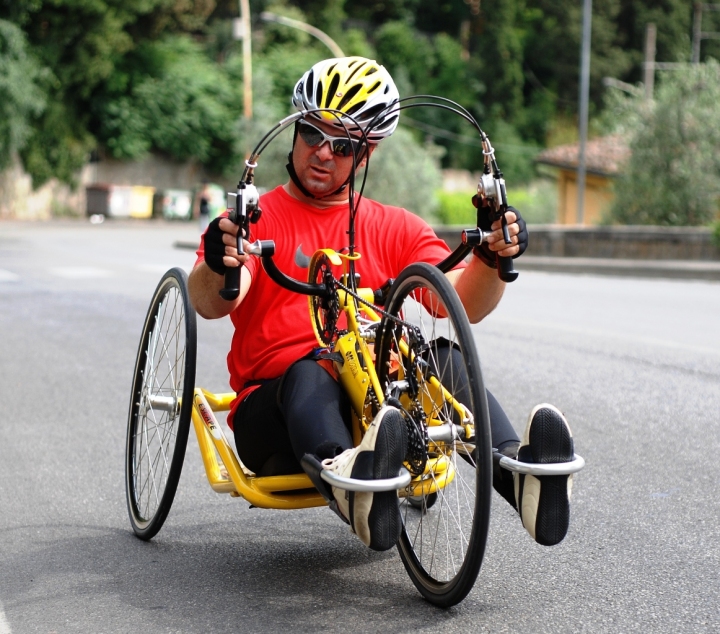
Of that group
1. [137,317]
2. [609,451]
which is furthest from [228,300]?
[137,317]

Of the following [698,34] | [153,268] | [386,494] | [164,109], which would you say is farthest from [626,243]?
[164,109]

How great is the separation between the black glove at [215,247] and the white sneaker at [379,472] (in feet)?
2.13

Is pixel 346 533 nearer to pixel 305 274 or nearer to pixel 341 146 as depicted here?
pixel 305 274

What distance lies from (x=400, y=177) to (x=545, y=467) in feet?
100

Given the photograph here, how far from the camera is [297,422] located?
3445 millimetres

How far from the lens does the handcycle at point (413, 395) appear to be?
3.14 meters

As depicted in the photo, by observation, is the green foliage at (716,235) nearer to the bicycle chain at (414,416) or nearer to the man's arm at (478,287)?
the man's arm at (478,287)

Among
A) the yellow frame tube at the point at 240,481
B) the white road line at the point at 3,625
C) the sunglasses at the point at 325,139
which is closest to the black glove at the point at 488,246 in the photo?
the sunglasses at the point at 325,139

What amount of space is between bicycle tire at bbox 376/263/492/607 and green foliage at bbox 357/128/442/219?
1121 inches

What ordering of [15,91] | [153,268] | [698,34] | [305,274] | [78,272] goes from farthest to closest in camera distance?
[698,34] → [15,91] → [153,268] → [78,272] → [305,274]

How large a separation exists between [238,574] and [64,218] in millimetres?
51150

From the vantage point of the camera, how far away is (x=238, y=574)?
12.6 feet

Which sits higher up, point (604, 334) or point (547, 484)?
point (547, 484)

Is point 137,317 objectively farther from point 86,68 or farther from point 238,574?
point 86,68
